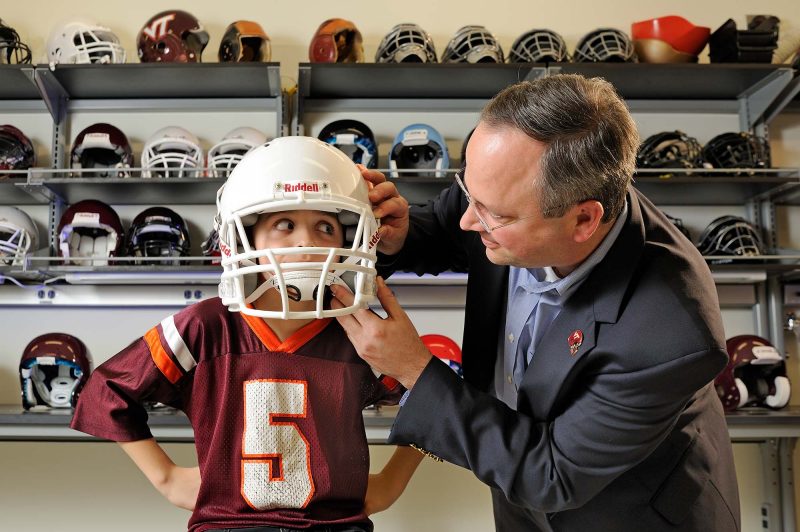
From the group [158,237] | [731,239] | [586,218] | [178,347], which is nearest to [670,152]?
[731,239]

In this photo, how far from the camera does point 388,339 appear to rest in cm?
140

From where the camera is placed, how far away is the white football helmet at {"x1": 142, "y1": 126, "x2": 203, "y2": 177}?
330 cm

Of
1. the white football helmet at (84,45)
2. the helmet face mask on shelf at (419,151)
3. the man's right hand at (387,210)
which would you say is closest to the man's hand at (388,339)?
the man's right hand at (387,210)

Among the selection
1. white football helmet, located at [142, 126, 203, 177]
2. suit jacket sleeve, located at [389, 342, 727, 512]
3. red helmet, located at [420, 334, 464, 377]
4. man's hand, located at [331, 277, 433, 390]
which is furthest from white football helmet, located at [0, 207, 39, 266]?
suit jacket sleeve, located at [389, 342, 727, 512]

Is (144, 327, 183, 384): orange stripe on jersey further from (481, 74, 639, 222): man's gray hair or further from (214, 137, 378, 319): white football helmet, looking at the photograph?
(481, 74, 639, 222): man's gray hair

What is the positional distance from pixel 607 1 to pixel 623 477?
307 centimetres

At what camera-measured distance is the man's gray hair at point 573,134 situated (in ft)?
4.41

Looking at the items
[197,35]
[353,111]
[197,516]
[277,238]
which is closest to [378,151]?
[353,111]

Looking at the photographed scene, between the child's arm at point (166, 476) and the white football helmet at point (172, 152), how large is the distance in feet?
6.36

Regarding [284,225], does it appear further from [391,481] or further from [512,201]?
[391,481]

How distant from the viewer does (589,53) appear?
3.45 m

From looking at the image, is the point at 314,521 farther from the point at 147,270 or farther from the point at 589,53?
the point at 589,53

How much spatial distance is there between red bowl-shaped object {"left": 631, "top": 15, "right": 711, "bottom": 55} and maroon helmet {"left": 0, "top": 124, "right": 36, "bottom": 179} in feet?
10.1

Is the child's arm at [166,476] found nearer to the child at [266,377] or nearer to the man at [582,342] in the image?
the child at [266,377]
